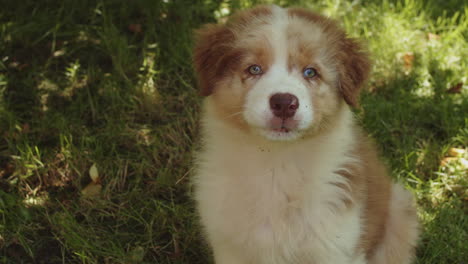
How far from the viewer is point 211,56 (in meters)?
3.38

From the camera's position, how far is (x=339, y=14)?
20.0 ft

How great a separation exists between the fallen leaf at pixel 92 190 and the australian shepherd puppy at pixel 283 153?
48.7 inches

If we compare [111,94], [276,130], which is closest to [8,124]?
[111,94]

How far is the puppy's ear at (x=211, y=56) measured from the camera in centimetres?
335

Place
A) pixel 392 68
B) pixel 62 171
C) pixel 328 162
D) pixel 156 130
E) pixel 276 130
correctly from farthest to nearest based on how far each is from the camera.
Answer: pixel 392 68
pixel 156 130
pixel 62 171
pixel 328 162
pixel 276 130

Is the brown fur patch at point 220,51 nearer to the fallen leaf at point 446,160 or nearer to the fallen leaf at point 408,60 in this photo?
the fallen leaf at point 446,160

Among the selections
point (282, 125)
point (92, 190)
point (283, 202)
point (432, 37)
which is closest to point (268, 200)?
point (283, 202)

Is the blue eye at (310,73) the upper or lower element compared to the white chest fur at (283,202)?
upper

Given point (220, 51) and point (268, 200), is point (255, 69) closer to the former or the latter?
point (220, 51)

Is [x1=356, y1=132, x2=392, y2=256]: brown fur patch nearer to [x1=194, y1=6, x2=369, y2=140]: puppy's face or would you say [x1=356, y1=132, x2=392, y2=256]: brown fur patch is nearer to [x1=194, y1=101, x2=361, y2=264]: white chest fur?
[x1=194, y1=101, x2=361, y2=264]: white chest fur

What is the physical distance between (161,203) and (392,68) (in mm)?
2520

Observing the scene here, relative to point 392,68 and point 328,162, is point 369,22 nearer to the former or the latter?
point 392,68

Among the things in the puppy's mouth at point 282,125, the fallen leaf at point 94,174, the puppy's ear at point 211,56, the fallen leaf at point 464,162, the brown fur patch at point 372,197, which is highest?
the puppy's ear at point 211,56

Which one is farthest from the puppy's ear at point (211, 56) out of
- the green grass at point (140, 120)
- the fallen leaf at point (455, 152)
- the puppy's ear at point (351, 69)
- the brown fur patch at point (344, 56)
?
the fallen leaf at point (455, 152)
